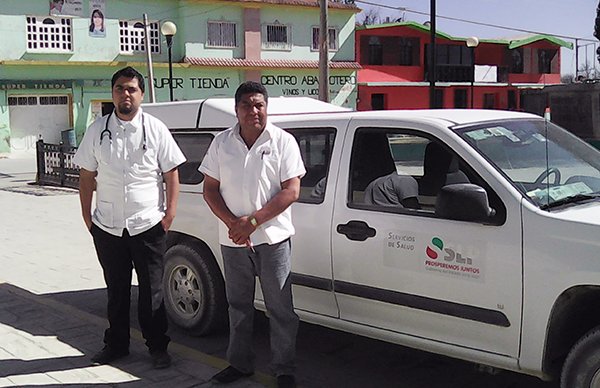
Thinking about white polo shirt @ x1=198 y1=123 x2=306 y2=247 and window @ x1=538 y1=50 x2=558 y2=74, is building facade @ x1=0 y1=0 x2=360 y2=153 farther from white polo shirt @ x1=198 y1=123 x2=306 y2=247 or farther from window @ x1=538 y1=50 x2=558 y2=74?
white polo shirt @ x1=198 y1=123 x2=306 y2=247

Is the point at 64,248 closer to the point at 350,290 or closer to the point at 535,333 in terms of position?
the point at 350,290

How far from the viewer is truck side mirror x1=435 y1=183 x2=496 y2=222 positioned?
3.72m

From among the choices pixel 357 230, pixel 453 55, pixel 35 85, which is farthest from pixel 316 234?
pixel 453 55

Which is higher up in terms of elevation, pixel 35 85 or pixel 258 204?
pixel 35 85

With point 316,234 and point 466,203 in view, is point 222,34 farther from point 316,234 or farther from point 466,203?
point 466,203

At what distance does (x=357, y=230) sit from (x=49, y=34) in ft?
102

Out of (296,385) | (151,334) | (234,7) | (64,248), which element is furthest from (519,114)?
(234,7)

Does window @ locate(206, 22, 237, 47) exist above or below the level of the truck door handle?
above

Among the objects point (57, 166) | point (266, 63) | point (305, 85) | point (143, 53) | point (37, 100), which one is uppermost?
point (143, 53)

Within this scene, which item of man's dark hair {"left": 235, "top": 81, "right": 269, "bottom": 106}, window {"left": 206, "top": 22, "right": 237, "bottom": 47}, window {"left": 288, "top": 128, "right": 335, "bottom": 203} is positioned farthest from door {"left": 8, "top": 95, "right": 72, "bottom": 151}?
man's dark hair {"left": 235, "top": 81, "right": 269, "bottom": 106}

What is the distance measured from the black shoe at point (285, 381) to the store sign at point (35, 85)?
→ 29.8m

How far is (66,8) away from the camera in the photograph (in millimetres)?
32375

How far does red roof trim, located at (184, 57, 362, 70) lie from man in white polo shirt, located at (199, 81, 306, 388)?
106 ft

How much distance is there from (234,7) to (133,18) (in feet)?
18.5
